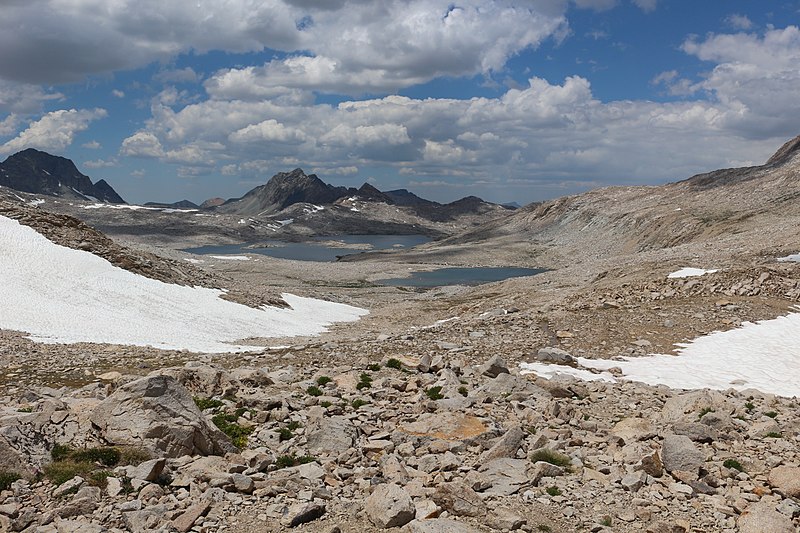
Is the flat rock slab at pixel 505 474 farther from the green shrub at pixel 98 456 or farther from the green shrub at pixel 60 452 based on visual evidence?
the green shrub at pixel 60 452

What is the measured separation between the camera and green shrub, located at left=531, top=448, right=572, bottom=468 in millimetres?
12133

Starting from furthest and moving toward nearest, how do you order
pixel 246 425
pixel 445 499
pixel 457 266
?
pixel 457 266 < pixel 246 425 < pixel 445 499

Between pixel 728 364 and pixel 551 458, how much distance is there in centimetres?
1443

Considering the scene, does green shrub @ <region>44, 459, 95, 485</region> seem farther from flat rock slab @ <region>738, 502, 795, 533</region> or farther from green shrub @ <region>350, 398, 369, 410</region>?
flat rock slab @ <region>738, 502, 795, 533</region>

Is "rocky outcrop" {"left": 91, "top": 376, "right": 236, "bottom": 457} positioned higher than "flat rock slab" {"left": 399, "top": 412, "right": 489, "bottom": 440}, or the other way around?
"rocky outcrop" {"left": 91, "top": 376, "right": 236, "bottom": 457}

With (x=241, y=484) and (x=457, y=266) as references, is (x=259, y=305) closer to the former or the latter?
(x=241, y=484)

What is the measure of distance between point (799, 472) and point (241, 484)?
10.8 metres

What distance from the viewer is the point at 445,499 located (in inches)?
395

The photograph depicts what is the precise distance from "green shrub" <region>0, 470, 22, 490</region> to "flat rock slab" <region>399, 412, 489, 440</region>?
7672 mm

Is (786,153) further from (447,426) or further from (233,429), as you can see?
(233,429)

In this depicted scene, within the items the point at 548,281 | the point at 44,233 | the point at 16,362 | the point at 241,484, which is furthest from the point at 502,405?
the point at 548,281

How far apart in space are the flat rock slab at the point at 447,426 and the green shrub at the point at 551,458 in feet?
4.54

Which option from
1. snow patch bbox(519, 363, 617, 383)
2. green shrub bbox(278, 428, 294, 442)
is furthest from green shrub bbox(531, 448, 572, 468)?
snow patch bbox(519, 363, 617, 383)

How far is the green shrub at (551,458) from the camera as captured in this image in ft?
39.8
